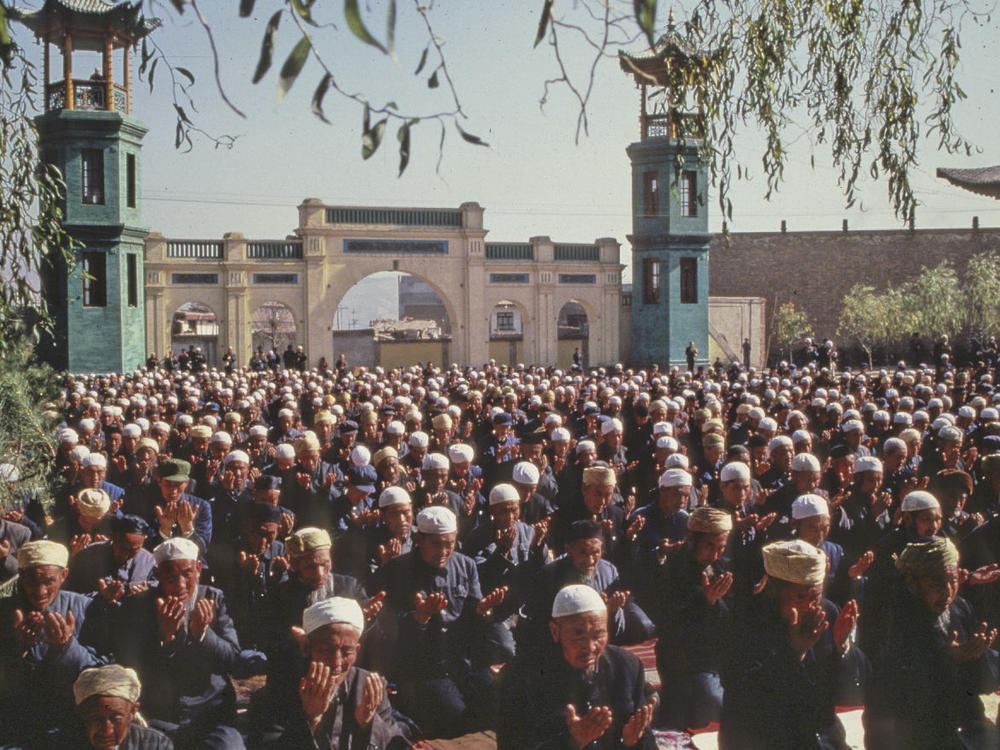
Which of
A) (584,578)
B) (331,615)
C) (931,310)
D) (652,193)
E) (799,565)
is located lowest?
(584,578)

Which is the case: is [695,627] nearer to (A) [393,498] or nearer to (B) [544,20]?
(A) [393,498]

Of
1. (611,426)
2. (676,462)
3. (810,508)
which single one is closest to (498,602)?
(810,508)

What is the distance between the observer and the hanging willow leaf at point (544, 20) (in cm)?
297

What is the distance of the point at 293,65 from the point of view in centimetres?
278

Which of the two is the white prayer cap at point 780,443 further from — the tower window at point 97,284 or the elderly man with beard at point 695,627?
the tower window at point 97,284

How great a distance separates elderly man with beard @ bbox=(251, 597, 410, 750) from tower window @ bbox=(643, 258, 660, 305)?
3200 cm

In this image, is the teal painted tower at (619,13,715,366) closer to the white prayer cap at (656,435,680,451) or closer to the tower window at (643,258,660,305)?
the tower window at (643,258,660,305)

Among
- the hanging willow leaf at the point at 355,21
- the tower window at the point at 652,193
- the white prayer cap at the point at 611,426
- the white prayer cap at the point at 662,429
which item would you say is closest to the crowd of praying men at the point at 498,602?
the white prayer cap at the point at 611,426

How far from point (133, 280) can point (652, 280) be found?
57.6 feet

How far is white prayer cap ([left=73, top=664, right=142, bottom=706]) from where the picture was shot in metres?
4.19

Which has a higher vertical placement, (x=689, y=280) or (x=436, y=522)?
(x=689, y=280)

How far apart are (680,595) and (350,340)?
107 ft

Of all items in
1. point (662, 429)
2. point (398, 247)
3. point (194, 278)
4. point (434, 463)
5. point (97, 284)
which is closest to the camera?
point (434, 463)

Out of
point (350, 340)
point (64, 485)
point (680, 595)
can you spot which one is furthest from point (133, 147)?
point (680, 595)
